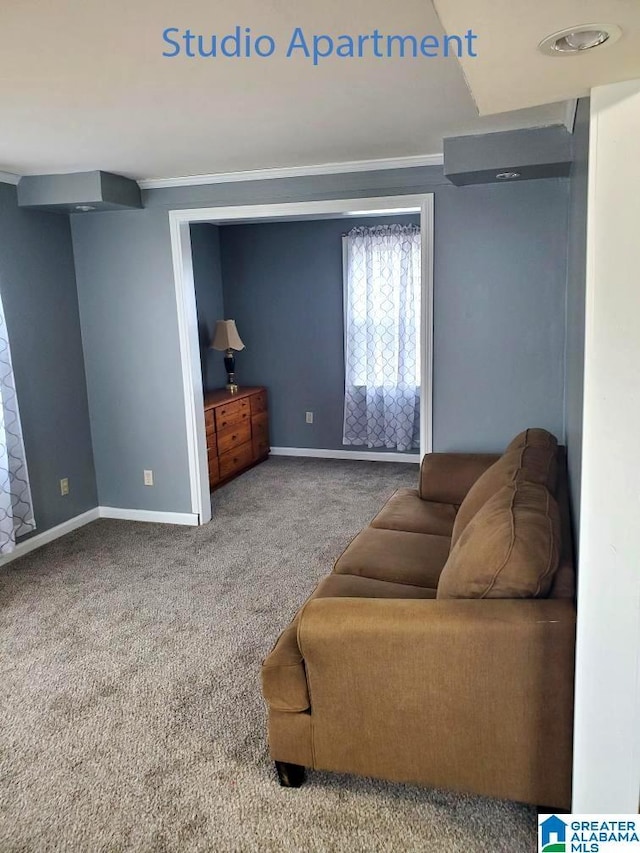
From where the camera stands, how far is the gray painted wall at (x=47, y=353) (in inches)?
156

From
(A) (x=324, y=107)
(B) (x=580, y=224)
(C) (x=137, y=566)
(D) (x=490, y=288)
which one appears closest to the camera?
(B) (x=580, y=224)

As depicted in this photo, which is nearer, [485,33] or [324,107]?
[485,33]

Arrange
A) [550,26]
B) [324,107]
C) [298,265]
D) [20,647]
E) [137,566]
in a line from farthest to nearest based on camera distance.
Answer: [298,265] → [137,566] → [20,647] → [324,107] → [550,26]

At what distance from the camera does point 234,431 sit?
18.8 ft

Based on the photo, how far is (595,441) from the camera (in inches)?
53.8

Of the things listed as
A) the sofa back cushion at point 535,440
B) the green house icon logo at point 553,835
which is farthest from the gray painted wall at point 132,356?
the green house icon logo at point 553,835

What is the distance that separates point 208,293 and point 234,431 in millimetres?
1404

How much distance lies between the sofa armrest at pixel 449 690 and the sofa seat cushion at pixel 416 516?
4.01 feet

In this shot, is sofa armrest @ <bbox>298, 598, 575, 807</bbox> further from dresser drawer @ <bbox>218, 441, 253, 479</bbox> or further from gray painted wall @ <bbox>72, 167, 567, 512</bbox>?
dresser drawer @ <bbox>218, 441, 253, 479</bbox>

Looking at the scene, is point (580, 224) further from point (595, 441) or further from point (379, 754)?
point (379, 754)

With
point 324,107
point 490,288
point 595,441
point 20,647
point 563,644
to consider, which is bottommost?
point 20,647

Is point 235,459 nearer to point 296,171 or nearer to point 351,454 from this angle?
point 351,454

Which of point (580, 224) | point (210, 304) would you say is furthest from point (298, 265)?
point (580, 224)

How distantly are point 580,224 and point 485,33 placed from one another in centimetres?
148
